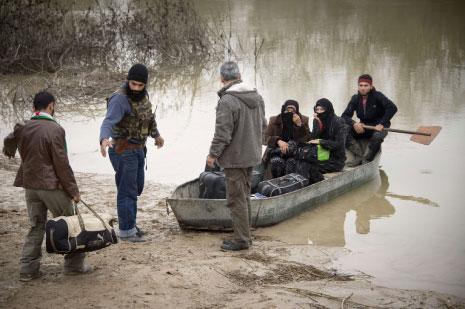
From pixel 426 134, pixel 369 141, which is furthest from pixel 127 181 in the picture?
pixel 426 134

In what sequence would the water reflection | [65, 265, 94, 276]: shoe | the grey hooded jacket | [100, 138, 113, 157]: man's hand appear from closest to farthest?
[65, 265, 94, 276]: shoe
[100, 138, 113, 157]: man's hand
the grey hooded jacket
the water reflection

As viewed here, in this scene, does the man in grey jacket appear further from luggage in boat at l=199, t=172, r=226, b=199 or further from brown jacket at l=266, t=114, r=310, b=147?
brown jacket at l=266, t=114, r=310, b=147

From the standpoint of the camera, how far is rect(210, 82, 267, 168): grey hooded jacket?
556cm

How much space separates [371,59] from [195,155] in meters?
9.12

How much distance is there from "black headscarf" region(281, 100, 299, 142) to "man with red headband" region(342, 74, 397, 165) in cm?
152

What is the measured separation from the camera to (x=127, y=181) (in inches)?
233

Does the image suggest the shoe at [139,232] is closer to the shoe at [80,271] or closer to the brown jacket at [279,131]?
the shoe at [80,271]

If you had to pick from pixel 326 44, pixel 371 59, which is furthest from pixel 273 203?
pixel 326 44

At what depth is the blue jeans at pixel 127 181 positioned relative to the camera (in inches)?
231

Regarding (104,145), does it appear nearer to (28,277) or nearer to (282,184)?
(28,277)

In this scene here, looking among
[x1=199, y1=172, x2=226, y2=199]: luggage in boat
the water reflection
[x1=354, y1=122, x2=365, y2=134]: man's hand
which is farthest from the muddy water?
[x1=354, y1=122, x2=365, y2=134]: man's hand

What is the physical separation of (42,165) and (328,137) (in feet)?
13.9

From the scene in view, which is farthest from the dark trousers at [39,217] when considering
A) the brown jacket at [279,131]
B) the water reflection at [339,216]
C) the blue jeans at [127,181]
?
the brown jacket at [279,131]

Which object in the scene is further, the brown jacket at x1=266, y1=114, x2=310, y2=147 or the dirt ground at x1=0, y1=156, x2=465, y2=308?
the brown jacket at x1=266, y1=114, x2=310, y2=147
